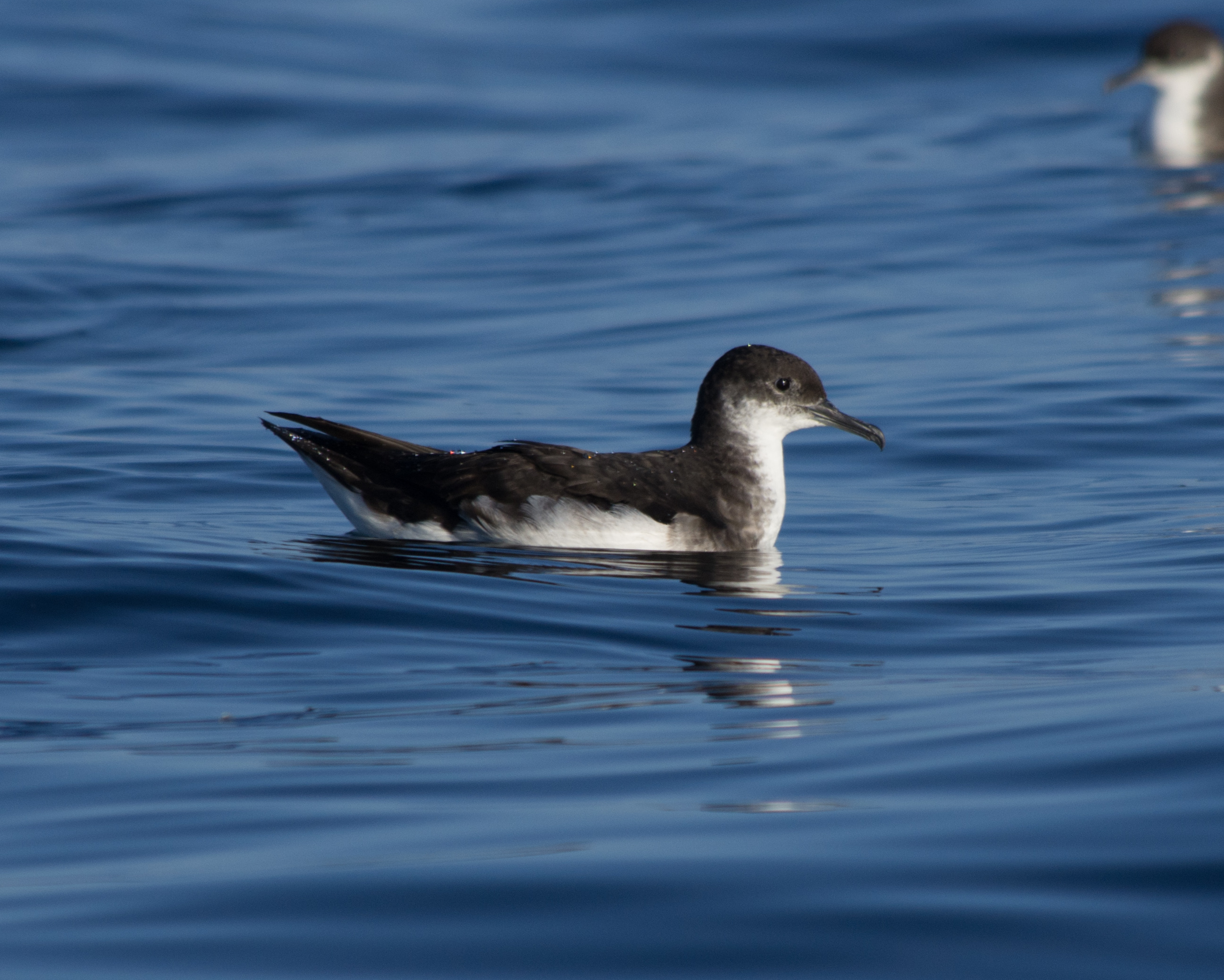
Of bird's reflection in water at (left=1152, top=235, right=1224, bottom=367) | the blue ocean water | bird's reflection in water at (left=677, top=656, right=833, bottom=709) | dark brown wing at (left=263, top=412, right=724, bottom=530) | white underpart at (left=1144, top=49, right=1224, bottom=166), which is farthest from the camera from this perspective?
white underpart at (left=1144, top=49, right=1224, bottom=166)

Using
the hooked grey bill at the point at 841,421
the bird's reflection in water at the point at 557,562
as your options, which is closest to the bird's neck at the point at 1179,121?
the hooked grey bill at the point at 841,421

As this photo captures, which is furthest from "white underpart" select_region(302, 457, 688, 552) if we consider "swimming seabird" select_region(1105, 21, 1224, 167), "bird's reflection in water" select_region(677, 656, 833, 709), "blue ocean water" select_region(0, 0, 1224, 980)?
"swimming seabird" select_region(1105, 21, 1224, 167)

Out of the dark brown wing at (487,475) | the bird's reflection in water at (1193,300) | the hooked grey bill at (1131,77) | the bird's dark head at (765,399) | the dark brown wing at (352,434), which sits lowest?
the dark brown wing at (487,475)

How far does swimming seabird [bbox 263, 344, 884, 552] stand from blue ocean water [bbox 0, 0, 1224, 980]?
0.19m

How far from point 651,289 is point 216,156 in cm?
971

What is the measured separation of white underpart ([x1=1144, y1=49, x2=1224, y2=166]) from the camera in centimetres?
2170

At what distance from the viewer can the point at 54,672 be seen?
6180mm

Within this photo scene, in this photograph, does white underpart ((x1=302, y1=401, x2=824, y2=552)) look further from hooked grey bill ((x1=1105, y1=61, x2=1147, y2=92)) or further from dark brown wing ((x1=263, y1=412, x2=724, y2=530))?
hooked grey bill ((x1=1105, y1=61, x2=1147, y2=92))

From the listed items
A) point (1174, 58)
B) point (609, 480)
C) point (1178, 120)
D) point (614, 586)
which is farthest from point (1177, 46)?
point (614, 586)

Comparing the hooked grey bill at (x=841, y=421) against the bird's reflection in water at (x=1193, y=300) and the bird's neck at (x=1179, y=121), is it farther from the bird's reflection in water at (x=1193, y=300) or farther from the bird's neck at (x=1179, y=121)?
the bird's neck at (x=1179, y=121)

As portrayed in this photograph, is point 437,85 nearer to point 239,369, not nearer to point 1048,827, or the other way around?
point 239,369

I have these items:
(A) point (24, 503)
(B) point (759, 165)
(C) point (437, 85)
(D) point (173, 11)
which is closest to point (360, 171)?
(B) point (759, 165)

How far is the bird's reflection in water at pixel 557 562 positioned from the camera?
784 cm

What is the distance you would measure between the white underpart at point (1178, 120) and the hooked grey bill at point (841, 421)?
13937 mm
